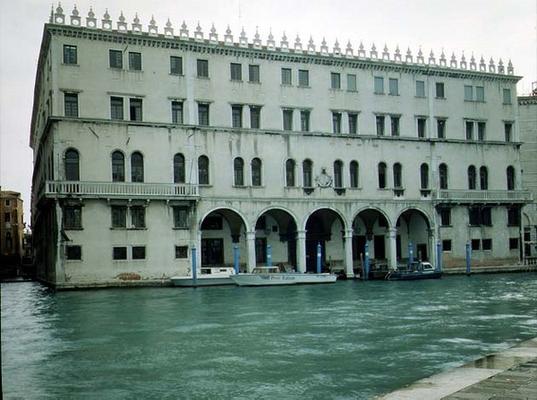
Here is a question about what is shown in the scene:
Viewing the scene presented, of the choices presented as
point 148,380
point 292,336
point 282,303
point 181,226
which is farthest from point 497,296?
point 148,380

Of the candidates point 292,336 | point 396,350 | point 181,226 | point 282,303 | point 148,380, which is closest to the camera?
point 148,380

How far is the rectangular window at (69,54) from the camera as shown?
3145 centimetres

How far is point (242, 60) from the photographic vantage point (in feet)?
115

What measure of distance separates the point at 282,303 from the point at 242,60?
52.4 ft

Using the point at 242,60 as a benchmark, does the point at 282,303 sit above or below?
below

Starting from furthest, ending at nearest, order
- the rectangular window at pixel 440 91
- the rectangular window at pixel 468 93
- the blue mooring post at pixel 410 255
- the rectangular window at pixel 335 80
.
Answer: the rectangular window at pixel 468 93
the rectangular window at pixel 440 91
the blue mooring post at pixel 410 255
the rectangular window at pixel 335 80

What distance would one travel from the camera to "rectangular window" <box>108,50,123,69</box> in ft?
106

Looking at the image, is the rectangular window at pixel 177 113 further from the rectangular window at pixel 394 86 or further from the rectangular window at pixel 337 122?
the rectangular window at pixel 394 86

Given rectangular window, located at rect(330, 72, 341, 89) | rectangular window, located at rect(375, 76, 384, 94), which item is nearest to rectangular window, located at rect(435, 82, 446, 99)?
rectangular window, located at rect(375, 76, 384, 94)

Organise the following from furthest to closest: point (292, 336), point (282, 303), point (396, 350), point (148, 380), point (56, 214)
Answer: point (56, 214) → point (282, 303) → point (292, 336) → point (396, 350) → point (148, 380)

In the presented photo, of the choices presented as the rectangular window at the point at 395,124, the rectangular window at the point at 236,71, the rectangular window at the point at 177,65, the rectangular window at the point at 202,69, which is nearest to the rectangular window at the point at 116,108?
the rectangular window at the point at 177,65

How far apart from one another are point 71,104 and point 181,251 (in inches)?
352

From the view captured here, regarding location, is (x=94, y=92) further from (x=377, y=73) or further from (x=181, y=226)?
(x=377, y=73)

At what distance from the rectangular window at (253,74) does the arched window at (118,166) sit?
8.19 m
